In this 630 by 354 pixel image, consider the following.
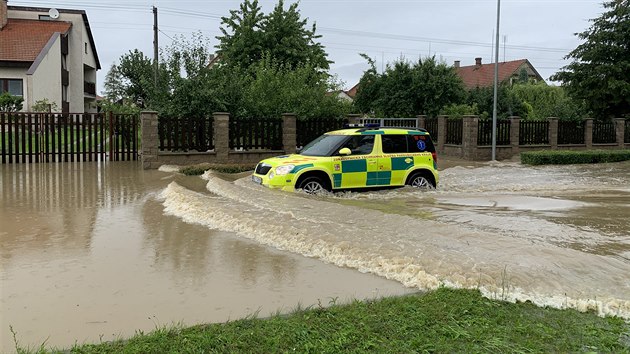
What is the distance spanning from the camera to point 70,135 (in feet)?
66.2

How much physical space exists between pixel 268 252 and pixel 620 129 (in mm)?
28740

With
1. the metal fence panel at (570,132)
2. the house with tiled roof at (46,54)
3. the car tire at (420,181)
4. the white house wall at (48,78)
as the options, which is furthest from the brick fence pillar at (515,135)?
the white house wall at (48,78)

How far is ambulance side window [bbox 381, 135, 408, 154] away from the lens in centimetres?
1291

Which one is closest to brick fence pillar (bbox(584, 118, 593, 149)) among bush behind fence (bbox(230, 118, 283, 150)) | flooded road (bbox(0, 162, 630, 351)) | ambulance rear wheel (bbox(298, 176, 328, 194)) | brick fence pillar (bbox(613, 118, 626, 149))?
brick fence pillar (bbox(613, 118, 626, 149))

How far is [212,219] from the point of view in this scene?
9469mm

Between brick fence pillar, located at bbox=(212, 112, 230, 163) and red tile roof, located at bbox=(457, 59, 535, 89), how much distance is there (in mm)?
50807

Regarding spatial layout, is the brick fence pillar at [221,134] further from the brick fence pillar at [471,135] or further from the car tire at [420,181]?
the brick fence pillar at [471,135]

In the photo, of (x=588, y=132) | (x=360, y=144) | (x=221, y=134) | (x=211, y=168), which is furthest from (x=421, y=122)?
(x=360, y=144)

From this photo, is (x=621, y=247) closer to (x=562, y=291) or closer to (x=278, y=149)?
(x=562, y=291)

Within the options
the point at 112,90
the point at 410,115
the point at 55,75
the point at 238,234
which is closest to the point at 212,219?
the point at 238,234

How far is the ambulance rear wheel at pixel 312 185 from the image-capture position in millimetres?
11930

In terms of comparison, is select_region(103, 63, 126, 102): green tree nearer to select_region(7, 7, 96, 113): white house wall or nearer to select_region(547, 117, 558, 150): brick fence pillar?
select_region(7, 7, 96, 113): white house wall

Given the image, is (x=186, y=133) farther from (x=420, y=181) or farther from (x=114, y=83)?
(x=114, y=83)

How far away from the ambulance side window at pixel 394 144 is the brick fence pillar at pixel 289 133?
8270mm
